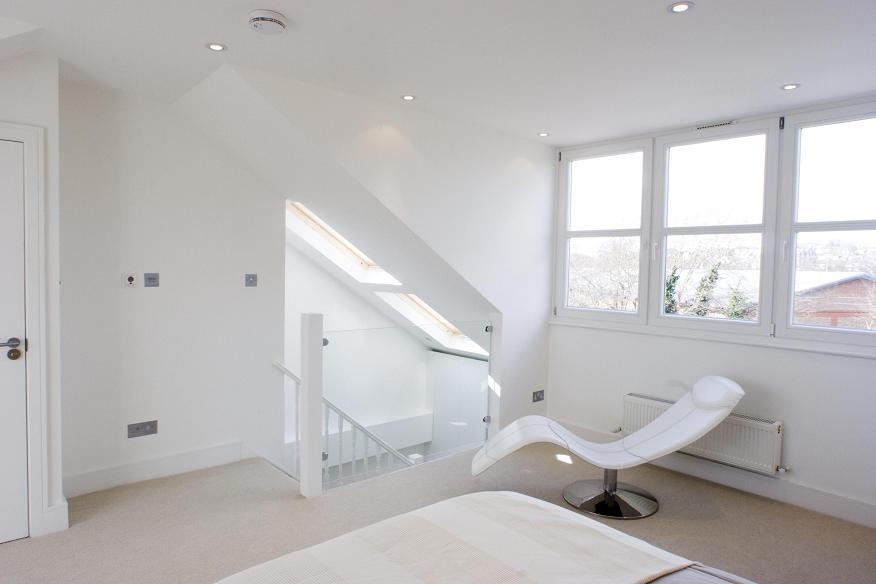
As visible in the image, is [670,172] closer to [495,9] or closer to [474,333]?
[474,333]

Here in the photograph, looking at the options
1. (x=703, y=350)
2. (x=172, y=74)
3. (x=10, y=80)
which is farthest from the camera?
(x=703, y=350)

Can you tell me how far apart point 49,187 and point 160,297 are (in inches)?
40.9

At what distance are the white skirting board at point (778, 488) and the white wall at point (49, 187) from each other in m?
3.50

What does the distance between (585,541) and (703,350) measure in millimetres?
2700

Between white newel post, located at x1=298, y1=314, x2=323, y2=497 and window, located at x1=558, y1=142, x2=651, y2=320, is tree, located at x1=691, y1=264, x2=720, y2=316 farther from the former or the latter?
white newel post, located at x1=298, y1=314, x2=323, y2=497

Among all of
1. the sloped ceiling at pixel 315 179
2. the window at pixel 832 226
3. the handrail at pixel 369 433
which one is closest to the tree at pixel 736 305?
the window at pixel 832 226

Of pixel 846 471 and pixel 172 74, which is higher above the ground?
pixel 172 74

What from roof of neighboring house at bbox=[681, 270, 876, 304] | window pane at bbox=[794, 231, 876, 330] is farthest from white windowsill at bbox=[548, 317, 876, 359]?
roof of neighboring house at bbox=[681, 270, 876, 304]

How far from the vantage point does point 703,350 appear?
13.1 ft

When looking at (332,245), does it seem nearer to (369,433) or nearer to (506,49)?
(369,433)

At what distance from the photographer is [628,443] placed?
359 cm

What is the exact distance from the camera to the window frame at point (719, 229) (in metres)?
3.65

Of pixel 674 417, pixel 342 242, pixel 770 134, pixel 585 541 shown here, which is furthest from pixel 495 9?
pixel 342 242

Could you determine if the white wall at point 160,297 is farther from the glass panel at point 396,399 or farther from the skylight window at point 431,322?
the skylight window at point 431,322
